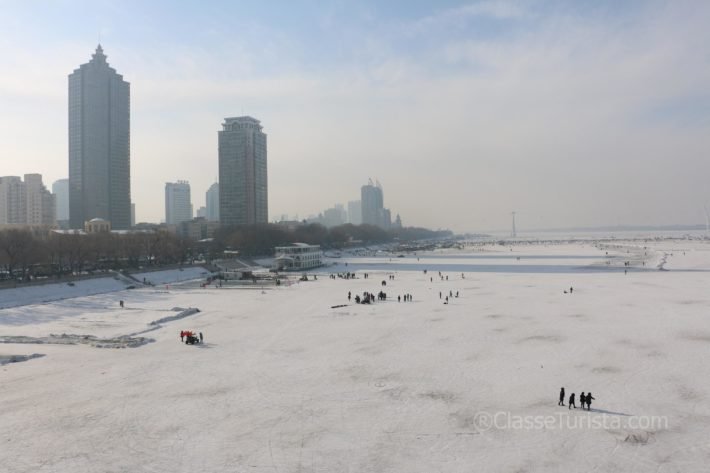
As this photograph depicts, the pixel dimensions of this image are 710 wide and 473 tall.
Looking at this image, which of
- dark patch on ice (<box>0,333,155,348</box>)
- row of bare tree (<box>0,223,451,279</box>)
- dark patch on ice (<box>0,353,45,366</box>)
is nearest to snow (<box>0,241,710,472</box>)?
dark patch on ice (<box>0,353,45,366</box>)

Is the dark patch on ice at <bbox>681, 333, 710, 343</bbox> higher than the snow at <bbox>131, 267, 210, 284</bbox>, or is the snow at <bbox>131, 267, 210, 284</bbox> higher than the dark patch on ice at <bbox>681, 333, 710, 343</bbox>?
the snow at <bbox>131, 267, 210, 284</bbox>

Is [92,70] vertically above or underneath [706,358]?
above

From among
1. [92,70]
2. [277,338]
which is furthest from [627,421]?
[92,70]

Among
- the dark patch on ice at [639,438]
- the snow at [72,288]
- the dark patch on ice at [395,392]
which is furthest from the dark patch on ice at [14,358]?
the dark patch on ice at [639,438]

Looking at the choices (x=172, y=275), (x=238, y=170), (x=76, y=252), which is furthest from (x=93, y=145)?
(x=172, y=275)

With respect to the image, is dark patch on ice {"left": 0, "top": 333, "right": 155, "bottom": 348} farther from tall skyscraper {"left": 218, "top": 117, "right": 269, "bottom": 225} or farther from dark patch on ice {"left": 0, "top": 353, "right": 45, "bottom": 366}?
tall skyscraper {"left": 218, "top": 117, "right": 269, "bottom": 225}

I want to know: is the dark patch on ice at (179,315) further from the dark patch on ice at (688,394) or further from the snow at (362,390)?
the dark patch on ice at (688,394)

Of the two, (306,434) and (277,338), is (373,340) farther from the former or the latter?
(306,434)
